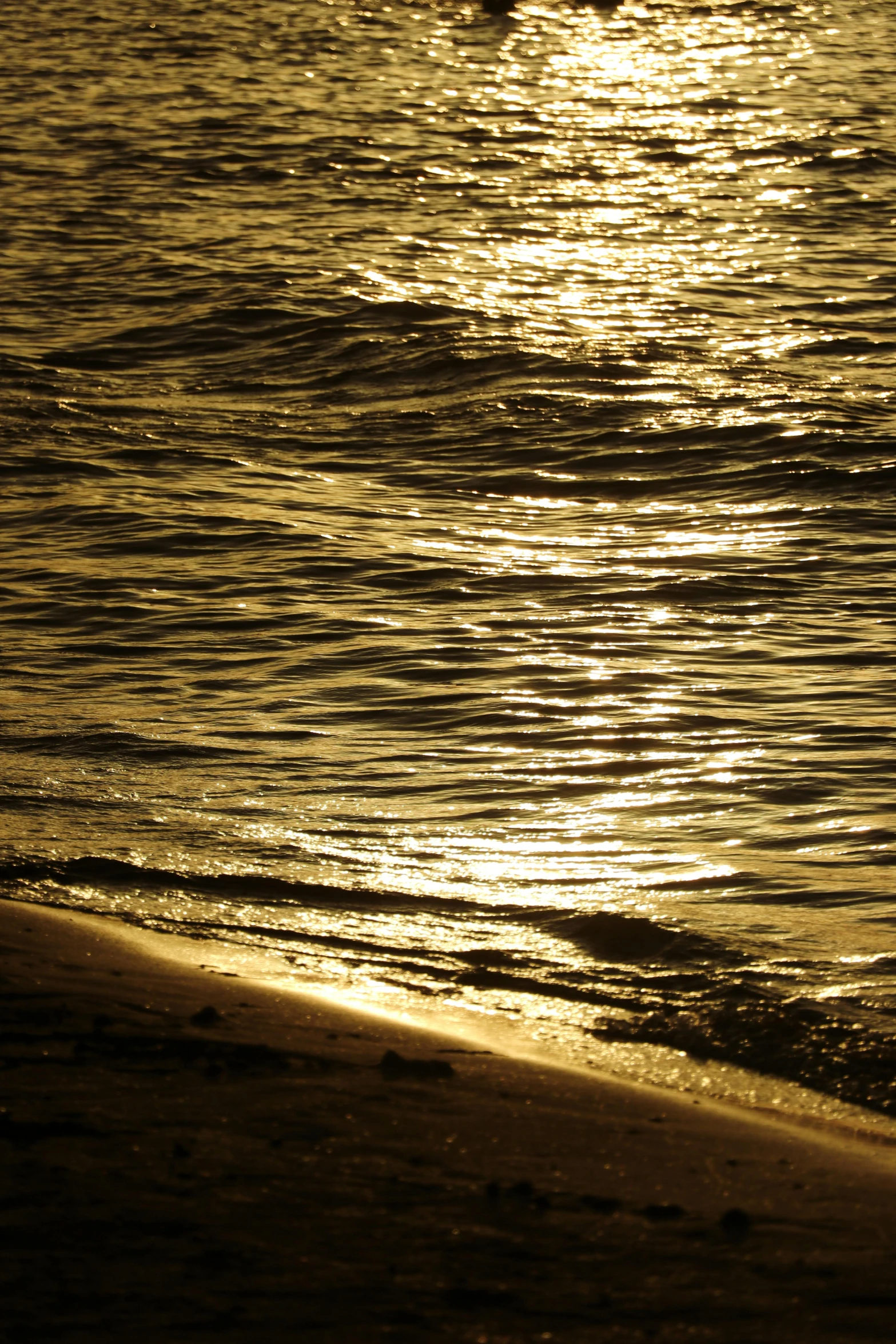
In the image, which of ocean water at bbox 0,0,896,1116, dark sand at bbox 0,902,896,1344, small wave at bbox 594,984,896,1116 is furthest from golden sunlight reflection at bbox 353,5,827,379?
dark sand at bbox 0,902,896,1344

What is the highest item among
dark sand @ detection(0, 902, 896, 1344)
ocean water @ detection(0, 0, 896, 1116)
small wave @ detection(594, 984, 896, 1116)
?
dark sand @ detection(0, 902, 896, 1344)

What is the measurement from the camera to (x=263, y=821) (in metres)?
5.75

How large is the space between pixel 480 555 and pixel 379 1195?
661cm

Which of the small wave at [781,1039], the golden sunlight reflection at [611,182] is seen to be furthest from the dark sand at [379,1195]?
the golden sunlight reflection at [611,182]

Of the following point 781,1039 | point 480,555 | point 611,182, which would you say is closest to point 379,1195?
point 781,1039

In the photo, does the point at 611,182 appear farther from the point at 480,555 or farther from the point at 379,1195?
the point at 379,1195

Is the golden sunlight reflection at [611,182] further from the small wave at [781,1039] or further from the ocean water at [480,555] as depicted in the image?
the small wave at [781,1039]

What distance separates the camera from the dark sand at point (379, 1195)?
2.85 meters

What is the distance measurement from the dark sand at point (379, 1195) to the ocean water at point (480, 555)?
47 cm

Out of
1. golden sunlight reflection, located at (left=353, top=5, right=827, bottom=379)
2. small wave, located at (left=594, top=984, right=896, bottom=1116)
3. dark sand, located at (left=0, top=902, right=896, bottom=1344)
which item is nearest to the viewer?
dark sand, located at (left=0, top=902, right=896, bottom=1344)

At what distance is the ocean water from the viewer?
16.1 feet

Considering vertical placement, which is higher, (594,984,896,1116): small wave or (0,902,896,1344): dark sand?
(0,902,896,1344): dark sand

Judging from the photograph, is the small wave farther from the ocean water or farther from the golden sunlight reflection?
the golden sunlight reflection

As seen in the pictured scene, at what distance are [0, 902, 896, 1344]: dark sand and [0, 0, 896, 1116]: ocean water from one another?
0.47m
